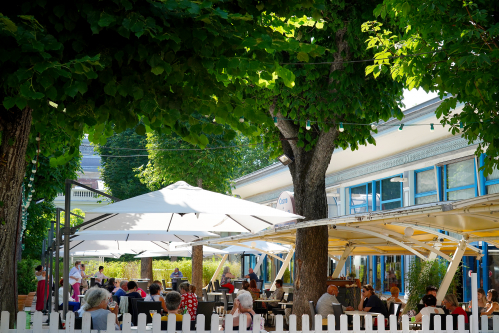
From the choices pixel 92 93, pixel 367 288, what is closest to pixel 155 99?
pixel 92 93

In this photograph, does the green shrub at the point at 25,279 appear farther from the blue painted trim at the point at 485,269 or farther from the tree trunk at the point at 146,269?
the blue painted trim at the point at 485,269

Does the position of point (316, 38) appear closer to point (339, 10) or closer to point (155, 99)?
point (339, 10)

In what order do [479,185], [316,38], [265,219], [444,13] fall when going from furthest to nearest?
1. [479,185]
2. [316,38]
3. [265,219]
4. [444,13]

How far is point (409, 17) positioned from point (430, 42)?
1.45ft

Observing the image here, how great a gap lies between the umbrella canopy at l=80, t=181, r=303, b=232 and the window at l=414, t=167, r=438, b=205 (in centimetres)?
841

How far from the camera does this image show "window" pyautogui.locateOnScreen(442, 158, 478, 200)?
1606 cm

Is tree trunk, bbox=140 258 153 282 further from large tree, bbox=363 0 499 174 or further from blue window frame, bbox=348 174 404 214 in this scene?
large tree, bbox=363 0 499 174

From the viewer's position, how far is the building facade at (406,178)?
15.9 metres

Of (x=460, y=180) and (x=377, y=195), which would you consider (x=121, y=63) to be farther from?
(x=377, y=195)

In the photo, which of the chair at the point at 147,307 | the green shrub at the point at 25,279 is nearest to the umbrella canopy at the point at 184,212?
the chair at the point at 147,307

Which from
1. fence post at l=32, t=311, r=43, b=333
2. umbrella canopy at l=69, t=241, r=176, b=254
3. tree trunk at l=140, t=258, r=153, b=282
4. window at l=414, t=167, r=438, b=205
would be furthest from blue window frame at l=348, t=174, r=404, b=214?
fence post at l=32, t=311, r=43, b=333

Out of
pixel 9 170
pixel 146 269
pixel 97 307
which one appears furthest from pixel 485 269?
pixel 146 269

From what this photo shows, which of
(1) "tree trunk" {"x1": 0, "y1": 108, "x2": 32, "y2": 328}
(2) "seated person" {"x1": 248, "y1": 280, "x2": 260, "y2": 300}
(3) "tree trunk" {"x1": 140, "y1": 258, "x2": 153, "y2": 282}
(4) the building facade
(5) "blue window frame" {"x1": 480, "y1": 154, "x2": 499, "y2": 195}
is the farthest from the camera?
(3) "tree trunk" {"x1": 140, "y1": 258, "x2": 153, "y2": 282}

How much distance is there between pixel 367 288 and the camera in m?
13.1
